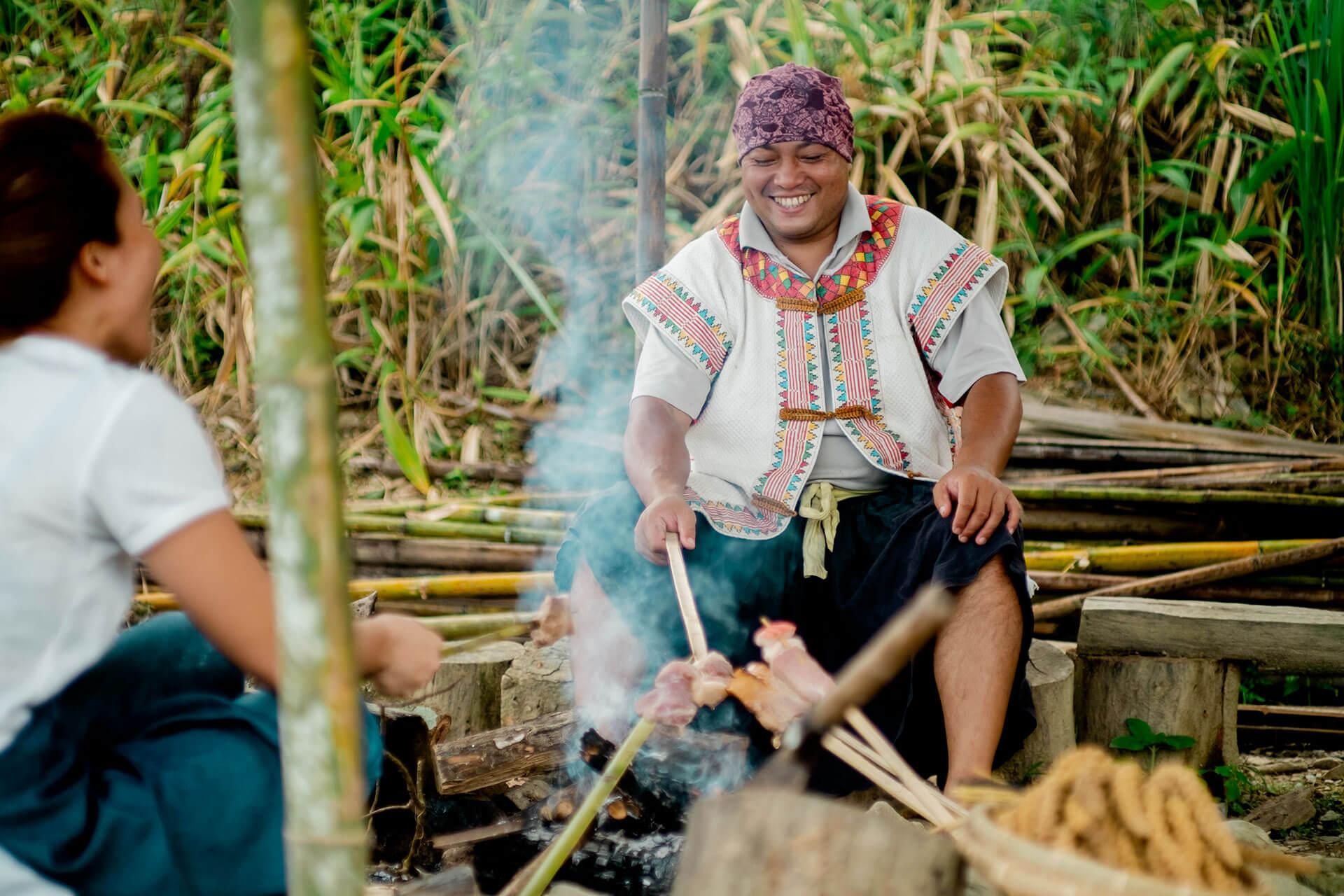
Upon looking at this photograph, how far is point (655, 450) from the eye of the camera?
120 inches

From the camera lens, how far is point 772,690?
2324 mm

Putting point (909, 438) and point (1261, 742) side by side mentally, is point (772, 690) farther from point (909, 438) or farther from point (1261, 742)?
point (1261, 742)

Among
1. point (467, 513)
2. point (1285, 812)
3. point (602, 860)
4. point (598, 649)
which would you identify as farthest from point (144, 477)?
point (467, 513)

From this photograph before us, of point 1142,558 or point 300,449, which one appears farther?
point 1142,558

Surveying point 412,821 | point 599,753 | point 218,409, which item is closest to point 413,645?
point 599,753

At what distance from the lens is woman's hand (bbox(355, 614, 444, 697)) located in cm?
158

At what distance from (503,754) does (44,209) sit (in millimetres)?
1679

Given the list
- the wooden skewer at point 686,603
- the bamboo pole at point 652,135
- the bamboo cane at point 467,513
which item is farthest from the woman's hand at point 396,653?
the bamboo cane at point 467,513

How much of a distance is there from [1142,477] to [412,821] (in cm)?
308

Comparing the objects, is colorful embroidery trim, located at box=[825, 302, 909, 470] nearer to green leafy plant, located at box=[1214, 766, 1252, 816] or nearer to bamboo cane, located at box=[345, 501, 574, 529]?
green leafy plant, located at box=[1214, 766, 1252, 816]

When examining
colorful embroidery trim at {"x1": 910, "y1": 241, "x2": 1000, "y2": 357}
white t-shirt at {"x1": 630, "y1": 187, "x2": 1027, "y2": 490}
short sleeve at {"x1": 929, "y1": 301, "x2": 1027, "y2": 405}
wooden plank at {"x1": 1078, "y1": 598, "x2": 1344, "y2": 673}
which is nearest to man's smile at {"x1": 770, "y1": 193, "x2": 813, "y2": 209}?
white t-shirt at {"x1": 630, "y1": 187, "x2": 1027, "y2": 490}

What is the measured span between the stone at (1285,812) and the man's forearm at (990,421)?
120 cm

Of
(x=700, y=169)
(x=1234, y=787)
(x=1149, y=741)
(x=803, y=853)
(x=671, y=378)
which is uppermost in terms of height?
(x=700, y=169)

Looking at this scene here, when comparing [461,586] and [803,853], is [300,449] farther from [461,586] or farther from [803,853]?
[461,586]
